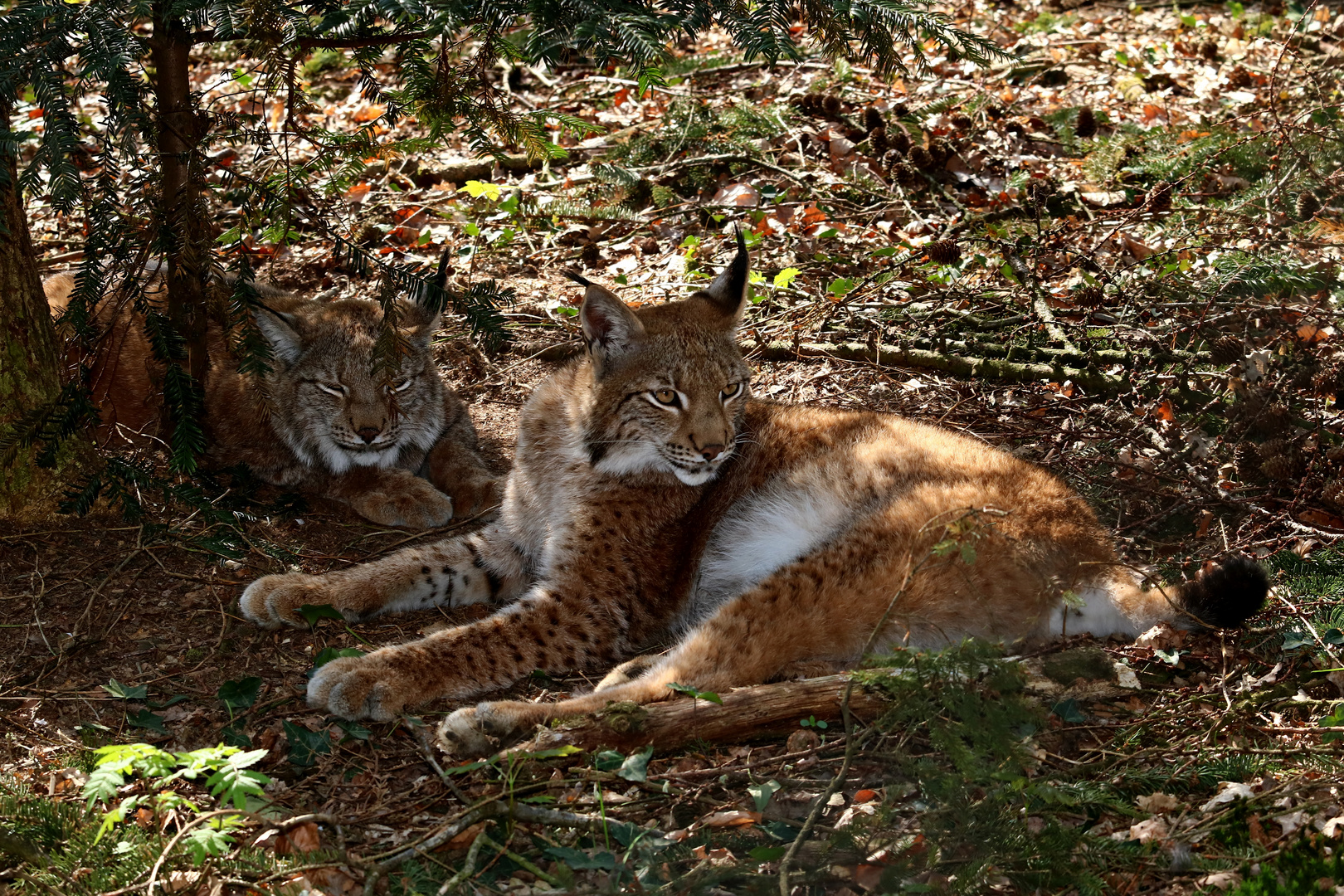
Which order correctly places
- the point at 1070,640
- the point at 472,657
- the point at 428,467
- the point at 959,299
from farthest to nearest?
1. the point at 959,299
2. the point at 428,467
3. the point at 472,657
4. the point at 1070,640

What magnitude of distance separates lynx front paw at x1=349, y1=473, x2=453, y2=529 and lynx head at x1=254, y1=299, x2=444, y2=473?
0.71 feet

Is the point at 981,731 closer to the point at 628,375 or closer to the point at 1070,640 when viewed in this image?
the point at 1070,640

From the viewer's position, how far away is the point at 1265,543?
343 centimetres

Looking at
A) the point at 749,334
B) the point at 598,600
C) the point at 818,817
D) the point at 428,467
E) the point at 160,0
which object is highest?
the point at 160,0

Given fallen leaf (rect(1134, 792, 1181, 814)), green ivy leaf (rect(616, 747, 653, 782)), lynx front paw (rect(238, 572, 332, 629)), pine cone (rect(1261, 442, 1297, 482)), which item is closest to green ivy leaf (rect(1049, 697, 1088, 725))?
fallen leaf (rect(1134, 792, 1181, 814))

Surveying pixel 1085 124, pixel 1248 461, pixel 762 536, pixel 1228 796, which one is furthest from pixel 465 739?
pixel 1085 124

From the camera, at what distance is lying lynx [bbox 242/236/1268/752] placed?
10.1ft

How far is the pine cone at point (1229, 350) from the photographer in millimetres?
3920

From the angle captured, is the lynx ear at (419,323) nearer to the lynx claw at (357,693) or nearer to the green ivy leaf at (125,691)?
the lynx claw at (357,693)

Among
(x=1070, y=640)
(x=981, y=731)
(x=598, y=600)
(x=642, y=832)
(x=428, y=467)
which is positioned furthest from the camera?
(x=428, y=467)

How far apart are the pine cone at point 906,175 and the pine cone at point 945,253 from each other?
0.97 meters

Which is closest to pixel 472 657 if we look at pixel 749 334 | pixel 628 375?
pixel 628 375

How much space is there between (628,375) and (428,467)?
4.62ft

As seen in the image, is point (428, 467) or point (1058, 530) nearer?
point (1058, 530)
